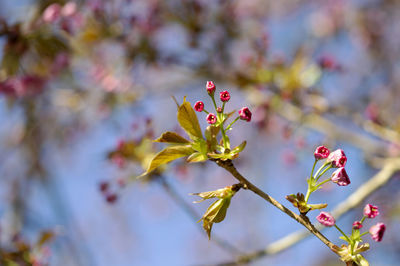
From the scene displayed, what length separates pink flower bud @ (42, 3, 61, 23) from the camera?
1.84m

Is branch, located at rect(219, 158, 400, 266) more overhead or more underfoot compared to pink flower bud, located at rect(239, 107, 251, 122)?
more underfoot

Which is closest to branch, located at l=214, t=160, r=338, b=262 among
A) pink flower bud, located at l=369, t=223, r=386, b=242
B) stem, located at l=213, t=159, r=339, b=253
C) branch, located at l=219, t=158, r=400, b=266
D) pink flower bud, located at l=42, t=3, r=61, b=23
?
stem, located at l=213, t=159, r=339, b=253

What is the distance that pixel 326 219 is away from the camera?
94 centimetres

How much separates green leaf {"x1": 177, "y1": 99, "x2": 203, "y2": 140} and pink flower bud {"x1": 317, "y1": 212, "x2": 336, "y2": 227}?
0.34m

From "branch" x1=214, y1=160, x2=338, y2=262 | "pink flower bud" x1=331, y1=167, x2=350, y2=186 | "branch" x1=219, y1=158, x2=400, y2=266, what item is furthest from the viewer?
"branch" x1=219, y1=158, x2=400, y2=266

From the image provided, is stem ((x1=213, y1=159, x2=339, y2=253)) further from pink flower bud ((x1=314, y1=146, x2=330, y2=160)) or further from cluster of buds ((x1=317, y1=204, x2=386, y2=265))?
pink flower bud ((x1=314, y1=146, x2=330, y2=160))

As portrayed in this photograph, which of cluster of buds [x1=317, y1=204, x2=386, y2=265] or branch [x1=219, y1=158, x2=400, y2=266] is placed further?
branch [x1=219, y1=158, x2=400, y2=266]

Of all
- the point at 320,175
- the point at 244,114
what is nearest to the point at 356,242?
the point at 320,175

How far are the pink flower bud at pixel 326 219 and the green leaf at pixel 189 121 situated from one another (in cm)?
34

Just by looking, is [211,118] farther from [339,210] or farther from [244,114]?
[339,210]

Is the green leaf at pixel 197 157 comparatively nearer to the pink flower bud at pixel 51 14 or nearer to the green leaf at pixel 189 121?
the green leaf at pixel 189 121

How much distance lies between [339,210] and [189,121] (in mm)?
938

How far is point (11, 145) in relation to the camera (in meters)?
3.92

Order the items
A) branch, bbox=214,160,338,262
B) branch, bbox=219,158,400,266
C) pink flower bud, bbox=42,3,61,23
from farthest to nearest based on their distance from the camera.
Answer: pink flower bud, bbox=42,3,61,23, branch, bbox=219,158,400,266, branch, bbox=214,160,338,262
